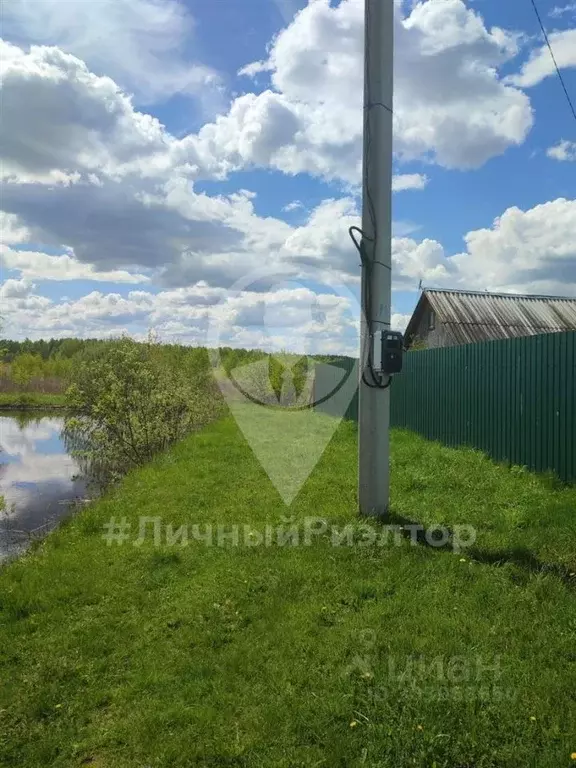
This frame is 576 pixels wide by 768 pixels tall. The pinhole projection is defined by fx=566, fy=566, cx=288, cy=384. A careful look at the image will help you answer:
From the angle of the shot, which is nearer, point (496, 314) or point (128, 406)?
point (128, 406)

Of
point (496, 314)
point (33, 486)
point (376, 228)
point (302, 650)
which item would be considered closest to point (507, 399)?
point (376, 228)

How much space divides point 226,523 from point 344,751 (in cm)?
345

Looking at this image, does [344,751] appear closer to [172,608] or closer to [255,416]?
[172,608]

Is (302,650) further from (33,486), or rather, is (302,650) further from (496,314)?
(496,314)

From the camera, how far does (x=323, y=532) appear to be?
16.3 ft

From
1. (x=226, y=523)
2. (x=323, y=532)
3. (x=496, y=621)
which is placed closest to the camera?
(x=496, y=621)

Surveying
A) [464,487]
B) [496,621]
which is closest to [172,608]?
[496,621]

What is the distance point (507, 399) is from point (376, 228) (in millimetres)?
3481

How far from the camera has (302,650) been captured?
121 inches

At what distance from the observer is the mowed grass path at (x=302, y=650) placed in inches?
92.7

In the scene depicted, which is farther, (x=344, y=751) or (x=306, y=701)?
(x=306, y=701)

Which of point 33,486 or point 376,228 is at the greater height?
point 376,228

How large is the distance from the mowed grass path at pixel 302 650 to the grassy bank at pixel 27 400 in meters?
44.5

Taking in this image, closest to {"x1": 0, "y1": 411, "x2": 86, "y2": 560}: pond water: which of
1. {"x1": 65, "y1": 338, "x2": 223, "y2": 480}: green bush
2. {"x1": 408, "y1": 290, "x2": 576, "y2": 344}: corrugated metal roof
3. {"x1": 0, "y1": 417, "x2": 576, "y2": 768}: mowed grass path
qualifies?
{"x1": 65, "y1": 338, "x2": 223, "y2": 480}: green bush
